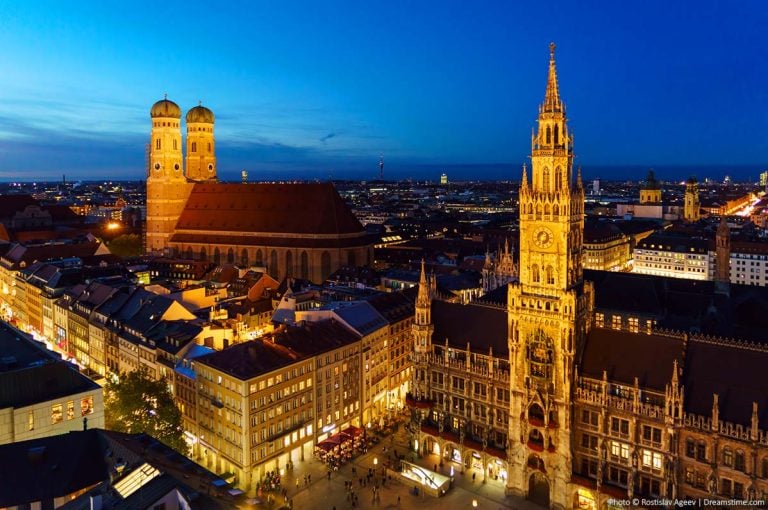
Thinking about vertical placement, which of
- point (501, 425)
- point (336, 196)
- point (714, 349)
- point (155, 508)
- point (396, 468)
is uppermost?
point (336, 196)

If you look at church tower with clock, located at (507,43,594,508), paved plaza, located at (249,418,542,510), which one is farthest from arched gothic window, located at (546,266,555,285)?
paved plaza, located at (249,418,542,510)

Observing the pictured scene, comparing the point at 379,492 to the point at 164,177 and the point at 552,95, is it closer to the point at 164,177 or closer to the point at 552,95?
the point at 552,95

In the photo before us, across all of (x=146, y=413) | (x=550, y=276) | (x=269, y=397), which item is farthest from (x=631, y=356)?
(x=146, y=413)

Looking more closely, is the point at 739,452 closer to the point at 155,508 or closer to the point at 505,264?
the point at 155,508

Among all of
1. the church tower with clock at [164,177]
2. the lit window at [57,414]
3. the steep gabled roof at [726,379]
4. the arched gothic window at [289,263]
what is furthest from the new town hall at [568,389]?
the church tower with clock at [164,177]

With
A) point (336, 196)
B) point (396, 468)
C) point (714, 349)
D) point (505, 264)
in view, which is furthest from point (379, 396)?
point (336, 196)

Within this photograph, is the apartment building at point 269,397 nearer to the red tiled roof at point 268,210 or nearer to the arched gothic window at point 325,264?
the arched gothic window at point 325,264

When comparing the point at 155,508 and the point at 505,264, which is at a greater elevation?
the point at 505,264
